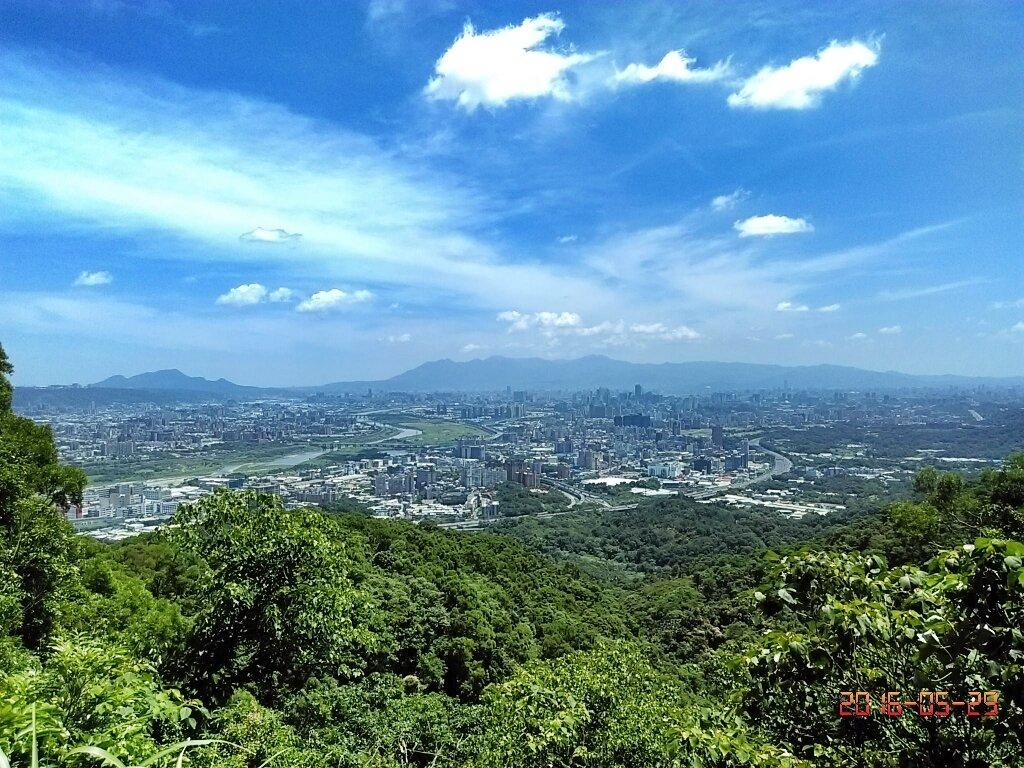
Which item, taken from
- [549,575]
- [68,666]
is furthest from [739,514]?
[68,666]

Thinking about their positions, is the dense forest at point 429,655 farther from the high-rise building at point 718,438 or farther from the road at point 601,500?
the high-rise building at point 718,438

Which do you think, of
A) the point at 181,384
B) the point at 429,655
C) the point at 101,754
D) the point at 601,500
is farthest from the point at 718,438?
the point at 181,384

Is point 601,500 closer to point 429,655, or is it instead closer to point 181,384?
point 429,655

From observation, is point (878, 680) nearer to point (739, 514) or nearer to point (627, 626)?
point (627, 626)
